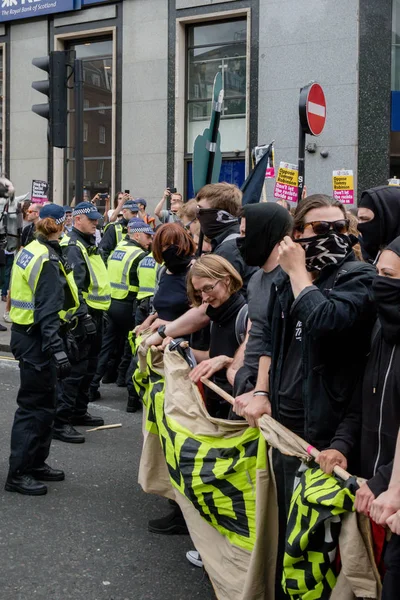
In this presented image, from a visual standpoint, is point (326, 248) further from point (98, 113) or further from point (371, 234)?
point (98, 113)

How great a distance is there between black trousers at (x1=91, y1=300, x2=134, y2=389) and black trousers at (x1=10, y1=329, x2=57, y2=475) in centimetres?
295

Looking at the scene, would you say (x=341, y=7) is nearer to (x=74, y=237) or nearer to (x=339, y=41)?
(x=339, y=41)

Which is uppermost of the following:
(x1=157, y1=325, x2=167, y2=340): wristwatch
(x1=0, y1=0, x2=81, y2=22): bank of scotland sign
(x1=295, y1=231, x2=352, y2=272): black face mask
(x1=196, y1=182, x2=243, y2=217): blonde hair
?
(x1=0, y1=0, x2=81, y2=22): bank of scotland sign

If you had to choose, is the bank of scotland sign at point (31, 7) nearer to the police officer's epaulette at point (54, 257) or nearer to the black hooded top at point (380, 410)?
the police officer's epaulette at point (54, 257)

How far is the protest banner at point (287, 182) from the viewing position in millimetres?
9602

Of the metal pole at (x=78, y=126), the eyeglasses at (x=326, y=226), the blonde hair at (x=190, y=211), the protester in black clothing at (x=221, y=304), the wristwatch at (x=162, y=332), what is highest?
the metal pole at (x=78, y=126)

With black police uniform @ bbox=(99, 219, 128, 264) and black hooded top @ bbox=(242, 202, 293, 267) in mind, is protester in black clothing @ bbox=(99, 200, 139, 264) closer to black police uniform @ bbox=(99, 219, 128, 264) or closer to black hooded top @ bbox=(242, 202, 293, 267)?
black police uniform @ bbox=(99, 219, 128, 264)

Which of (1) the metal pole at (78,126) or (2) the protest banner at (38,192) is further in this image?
(2) the protest banner at (38,192)

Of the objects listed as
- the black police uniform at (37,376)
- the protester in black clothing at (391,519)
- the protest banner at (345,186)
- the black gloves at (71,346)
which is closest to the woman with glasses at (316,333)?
the protester in black clothing at (391,519)

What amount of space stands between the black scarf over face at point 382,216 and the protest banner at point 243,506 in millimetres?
969

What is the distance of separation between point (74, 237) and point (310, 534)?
5391 millimetres

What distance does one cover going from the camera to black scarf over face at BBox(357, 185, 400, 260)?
3494mm

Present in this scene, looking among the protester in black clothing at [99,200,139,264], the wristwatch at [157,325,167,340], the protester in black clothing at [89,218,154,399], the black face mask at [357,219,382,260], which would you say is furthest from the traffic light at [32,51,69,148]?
the black face mask at [357,219,382,260]

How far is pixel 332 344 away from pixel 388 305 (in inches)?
16.2
